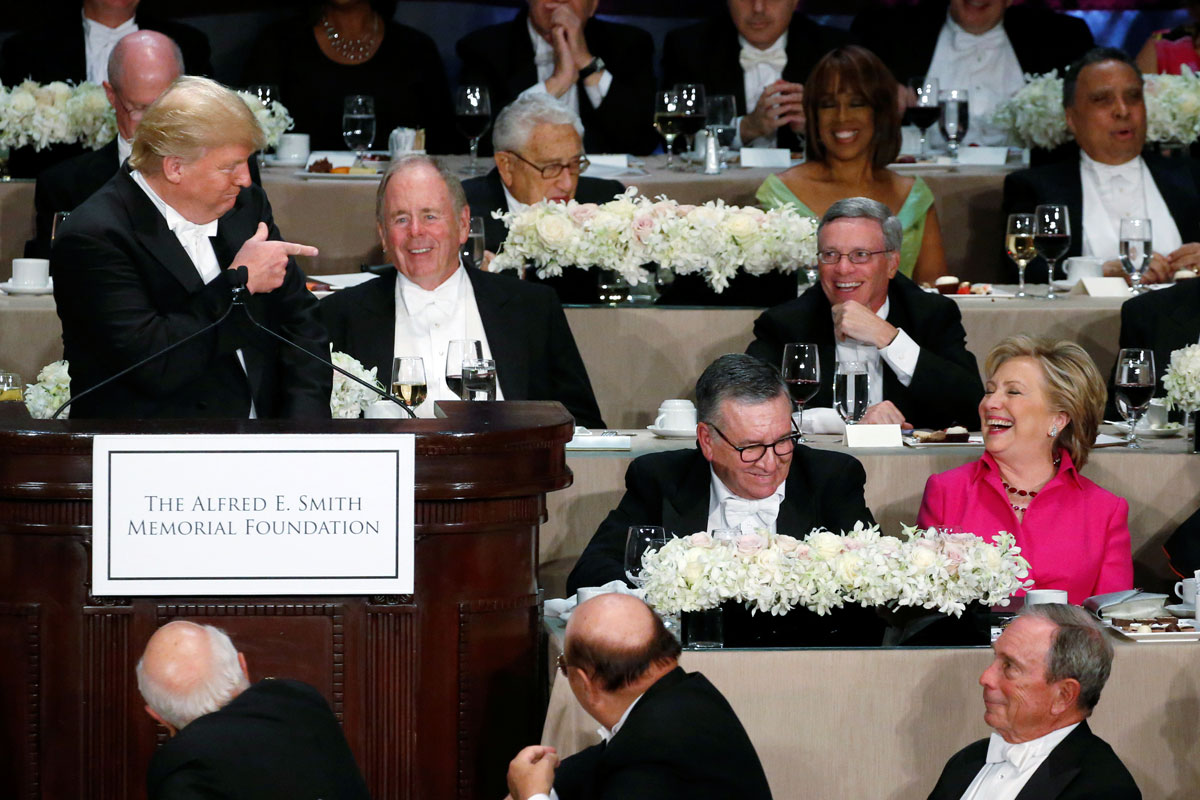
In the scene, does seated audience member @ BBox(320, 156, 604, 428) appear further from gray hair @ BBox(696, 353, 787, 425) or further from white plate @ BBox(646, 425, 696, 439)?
gray hair @ BBox(696, 353, 787, 425)

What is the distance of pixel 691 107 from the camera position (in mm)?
6094

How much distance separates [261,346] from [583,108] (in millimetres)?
3602

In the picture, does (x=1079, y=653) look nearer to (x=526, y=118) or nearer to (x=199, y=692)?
(x=199, y=692)

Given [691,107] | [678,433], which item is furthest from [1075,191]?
[678,433]

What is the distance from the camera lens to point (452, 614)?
2.88 meters

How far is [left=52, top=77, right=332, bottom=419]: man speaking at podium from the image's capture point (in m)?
3.13

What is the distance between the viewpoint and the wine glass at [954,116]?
252 inches

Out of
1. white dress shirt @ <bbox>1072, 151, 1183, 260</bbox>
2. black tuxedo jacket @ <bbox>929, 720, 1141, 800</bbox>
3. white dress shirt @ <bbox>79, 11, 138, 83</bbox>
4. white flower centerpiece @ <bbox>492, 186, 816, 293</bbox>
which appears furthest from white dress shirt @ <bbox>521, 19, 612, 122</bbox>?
black tuxedo jacket @ <bbox>929, 720, 1141, 800</bbox>

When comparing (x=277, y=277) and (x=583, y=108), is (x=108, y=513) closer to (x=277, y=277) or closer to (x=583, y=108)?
(x=277, y=277)

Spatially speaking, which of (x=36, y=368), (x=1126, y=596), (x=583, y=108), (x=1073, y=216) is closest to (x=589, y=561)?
(x=1126, y=596)

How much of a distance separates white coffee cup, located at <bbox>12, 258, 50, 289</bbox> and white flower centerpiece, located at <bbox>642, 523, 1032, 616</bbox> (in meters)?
2.62

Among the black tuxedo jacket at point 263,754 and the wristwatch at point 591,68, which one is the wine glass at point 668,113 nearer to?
the wristwatch at point 591,68

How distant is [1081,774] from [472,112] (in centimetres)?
378

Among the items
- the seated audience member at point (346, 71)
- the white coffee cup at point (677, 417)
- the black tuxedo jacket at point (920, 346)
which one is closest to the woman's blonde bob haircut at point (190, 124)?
the white coffee cup at point (677, 417)
